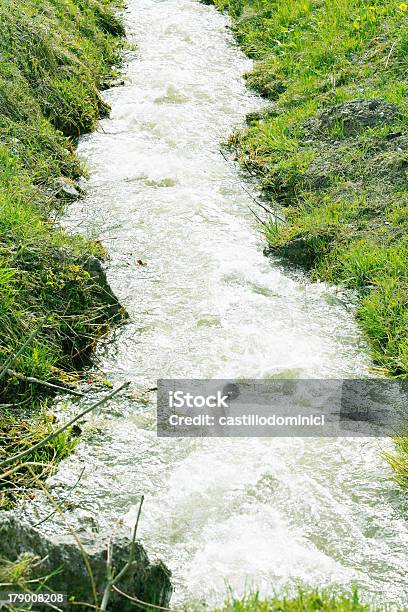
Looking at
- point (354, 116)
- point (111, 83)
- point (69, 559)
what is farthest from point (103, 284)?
point (111, 83)

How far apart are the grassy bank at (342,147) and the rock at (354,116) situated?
0.04ft

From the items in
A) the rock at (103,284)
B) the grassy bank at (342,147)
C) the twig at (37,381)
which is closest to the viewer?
the twig at (37,381)

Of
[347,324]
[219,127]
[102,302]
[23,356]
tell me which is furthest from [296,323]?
[219,127]

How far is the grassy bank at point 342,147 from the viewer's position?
7566 millimetres

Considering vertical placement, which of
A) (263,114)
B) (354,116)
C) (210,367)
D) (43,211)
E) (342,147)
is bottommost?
(210,367)

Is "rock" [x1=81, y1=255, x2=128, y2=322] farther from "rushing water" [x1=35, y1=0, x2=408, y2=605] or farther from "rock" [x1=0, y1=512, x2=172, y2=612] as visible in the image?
"rock" [x1=0, y1=512, x2=172, y2=612]

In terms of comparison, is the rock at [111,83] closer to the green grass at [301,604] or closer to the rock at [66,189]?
the rock at [66,189]

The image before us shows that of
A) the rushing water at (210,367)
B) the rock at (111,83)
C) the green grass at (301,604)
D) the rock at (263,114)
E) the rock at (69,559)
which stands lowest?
the rushing water at (210,367)

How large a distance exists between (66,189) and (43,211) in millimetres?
961

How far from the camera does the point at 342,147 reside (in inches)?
372

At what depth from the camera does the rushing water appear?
4.79m

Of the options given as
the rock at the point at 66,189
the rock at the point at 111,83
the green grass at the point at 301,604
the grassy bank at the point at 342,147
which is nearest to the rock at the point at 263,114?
the grassy bank at the point at 342,147

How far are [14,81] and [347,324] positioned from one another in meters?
5.36

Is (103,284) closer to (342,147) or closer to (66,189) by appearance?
(66,189)
